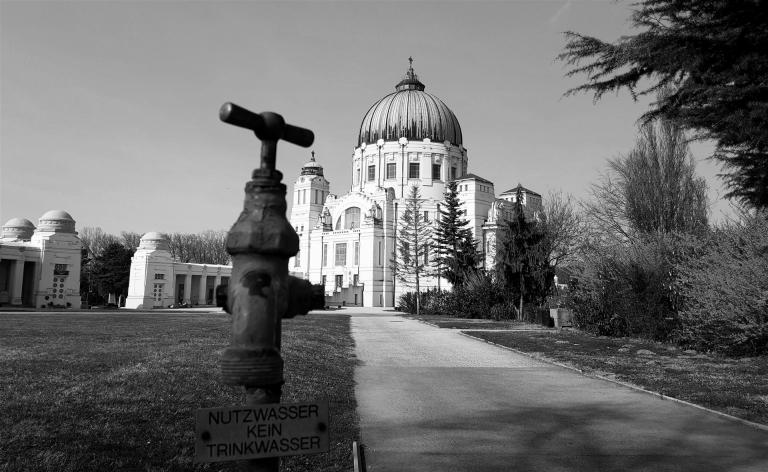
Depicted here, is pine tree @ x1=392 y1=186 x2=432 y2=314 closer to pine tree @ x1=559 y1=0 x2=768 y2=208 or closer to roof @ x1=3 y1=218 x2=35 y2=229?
roof @ x1=3 y1=218 x2=35 y2=229

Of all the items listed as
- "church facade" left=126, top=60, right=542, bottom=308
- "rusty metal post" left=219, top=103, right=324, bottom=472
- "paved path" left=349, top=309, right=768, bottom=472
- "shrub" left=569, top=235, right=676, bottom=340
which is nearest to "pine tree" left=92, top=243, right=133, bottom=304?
"church facade" left=126, top=60, right=542, bottom=308

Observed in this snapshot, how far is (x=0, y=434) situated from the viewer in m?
5.66

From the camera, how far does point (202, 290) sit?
241 ft

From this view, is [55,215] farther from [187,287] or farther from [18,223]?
[187,287]

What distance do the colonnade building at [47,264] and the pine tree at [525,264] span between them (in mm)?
36807

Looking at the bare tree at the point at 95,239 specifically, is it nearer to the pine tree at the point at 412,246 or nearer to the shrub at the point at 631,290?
the pine tree at the point at 412,246

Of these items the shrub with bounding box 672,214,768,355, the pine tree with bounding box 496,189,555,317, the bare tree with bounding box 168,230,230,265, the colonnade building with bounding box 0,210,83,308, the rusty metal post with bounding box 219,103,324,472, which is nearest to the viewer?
the rusty metal post with bounding box 219,103,324,472

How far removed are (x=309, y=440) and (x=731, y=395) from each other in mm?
8924

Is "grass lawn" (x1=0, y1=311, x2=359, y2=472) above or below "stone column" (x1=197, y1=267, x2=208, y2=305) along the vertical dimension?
below

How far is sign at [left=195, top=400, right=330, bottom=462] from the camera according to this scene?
249cm

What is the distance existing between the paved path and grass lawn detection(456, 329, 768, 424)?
58cm

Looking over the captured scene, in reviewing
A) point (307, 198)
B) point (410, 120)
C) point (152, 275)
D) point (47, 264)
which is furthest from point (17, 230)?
point (410, 120)

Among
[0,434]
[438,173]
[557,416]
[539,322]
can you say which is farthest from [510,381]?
[438,173]

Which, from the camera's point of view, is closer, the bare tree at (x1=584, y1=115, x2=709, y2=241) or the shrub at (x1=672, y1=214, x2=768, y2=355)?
the shrub at (x1=672, y1=214, x2=768, y2=355)
